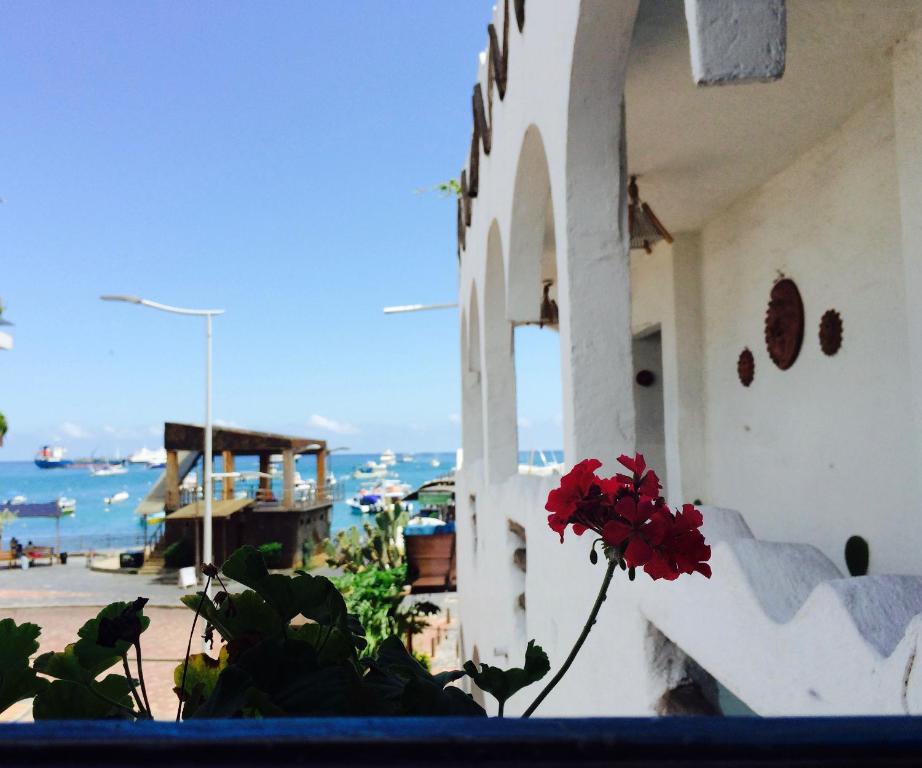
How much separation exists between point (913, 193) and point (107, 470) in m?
176

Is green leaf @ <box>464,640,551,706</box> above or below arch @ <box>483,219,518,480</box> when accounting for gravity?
below

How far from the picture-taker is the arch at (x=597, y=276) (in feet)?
9.46

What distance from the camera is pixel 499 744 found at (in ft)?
1.33

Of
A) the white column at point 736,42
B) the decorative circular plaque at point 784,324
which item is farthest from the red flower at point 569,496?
the decorative circular plaque at point 784,324

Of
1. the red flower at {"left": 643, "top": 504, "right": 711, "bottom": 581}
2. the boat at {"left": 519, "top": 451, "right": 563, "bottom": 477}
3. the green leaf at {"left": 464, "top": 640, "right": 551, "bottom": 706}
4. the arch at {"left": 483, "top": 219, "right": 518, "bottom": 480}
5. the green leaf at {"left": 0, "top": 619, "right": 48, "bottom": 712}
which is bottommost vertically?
the boat at {"left": 519, "top": 451, "right": 563, "bottom": 477}

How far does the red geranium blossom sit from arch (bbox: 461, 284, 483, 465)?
7.46m

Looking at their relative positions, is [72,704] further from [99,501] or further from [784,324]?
A: [99,501]

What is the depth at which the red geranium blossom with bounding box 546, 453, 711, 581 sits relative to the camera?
35.1 inches

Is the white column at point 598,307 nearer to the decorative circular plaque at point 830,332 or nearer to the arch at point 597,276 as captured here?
the arch at point 597,276

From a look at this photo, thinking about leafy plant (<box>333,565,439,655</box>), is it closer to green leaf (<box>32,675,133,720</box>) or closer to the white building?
the white building

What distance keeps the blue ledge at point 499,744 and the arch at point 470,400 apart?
801 centimetres

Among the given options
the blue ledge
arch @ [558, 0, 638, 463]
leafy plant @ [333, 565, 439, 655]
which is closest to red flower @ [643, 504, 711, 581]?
the blue ledge

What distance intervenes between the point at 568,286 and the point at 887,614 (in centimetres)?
183

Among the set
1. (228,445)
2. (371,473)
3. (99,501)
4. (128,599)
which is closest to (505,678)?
(128,599)
